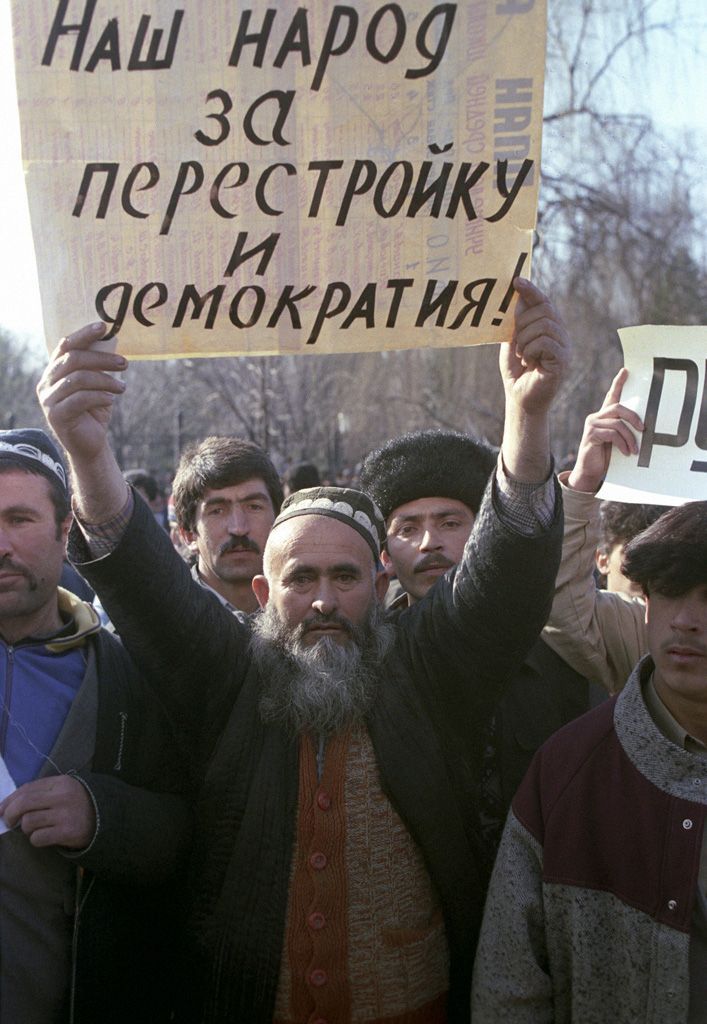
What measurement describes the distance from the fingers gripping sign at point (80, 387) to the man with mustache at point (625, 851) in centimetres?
115

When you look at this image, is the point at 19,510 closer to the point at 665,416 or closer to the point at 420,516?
the point at 420,516

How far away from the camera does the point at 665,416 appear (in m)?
2.69

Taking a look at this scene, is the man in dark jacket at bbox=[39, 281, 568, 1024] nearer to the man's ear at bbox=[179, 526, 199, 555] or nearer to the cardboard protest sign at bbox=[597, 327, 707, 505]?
the cardboard protest sign at bbox=[597, 327, 707, 505]

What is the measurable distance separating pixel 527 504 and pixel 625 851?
2.38 ft

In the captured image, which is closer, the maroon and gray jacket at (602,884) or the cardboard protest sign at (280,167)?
the maroon and gray jacket at (602,884)

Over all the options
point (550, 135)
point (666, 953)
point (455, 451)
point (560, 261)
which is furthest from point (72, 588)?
point (560, 261)

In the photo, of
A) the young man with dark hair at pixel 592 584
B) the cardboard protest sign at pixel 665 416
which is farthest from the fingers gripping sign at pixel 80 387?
the cardboard protest sign at pixel 665 416

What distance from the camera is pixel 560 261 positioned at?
46.2ft

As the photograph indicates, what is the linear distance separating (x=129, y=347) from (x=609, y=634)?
1483 mm

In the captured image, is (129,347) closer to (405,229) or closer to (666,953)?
(405,229)

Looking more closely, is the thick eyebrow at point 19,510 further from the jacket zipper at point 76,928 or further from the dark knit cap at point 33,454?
the jacket zipper at point 76,928

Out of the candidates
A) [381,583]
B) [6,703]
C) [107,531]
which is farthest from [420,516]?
[6,703]

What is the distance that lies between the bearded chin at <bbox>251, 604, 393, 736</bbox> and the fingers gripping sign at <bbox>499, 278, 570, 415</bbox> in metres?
0.68

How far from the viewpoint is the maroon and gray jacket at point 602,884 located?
2.05 m
